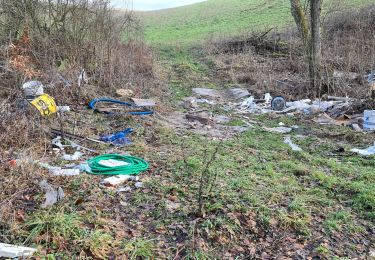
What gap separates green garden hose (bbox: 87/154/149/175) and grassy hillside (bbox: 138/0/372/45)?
1627 cm

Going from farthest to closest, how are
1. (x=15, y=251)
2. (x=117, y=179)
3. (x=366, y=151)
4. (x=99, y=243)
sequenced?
(x=366, y=151)
(x=117, y=179)
(x=99, y=243)
(x=15, y=251)

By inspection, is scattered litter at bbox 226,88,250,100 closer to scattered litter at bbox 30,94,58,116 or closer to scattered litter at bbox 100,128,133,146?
scattered litter at bbox 100,128,133,146

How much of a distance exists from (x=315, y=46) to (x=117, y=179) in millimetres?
7814

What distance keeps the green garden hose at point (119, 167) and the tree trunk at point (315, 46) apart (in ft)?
21.2

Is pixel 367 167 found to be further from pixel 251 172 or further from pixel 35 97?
pixel 35 97

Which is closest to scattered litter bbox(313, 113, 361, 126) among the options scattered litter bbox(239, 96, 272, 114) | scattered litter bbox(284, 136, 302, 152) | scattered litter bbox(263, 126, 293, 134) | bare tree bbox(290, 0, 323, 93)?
scattered litter bbox(263, 126, 293, 134)

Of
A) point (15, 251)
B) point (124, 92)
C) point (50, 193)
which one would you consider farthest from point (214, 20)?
point (15, 251)

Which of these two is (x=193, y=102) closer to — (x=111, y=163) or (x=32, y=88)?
(x=32, y=88)

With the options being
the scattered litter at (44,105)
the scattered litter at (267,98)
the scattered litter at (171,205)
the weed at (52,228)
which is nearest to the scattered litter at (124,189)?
the scattered litter at (171,205)

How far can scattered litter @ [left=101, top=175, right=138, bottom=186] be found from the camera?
156 inches

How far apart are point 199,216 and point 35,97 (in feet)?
12.2

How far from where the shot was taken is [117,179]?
4.07 metres

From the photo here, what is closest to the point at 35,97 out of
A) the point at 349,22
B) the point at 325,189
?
the point at 325,189

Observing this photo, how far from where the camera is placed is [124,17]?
10.2 metres
